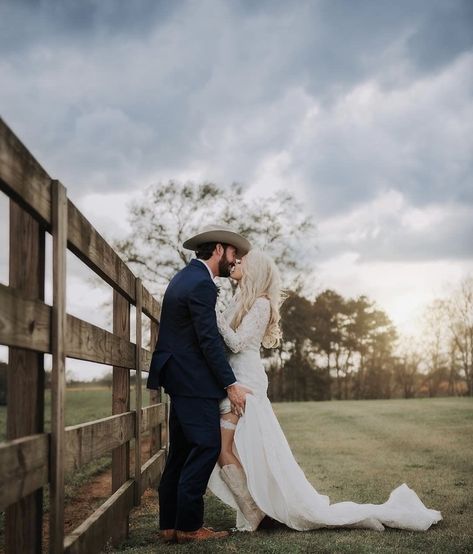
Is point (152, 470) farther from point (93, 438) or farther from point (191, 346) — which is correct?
point (93, 438)

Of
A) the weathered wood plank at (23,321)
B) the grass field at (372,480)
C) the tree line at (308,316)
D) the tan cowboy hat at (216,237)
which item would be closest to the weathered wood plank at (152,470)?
the grass field at (372,480)

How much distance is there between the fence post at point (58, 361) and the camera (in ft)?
8.38

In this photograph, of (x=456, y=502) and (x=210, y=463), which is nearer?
(x=210, y=463)

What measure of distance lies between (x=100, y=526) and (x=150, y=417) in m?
Result: 2.36

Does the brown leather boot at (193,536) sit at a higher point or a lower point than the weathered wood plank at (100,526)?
lower

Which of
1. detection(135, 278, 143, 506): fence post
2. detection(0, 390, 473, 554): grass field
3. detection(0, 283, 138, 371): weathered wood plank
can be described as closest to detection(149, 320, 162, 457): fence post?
detection(0, 390, 473, 554): grass field

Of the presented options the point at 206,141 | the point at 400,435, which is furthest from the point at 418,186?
the point at 400,435

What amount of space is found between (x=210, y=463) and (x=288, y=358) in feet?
142

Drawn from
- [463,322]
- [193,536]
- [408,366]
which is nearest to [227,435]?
[193,536]

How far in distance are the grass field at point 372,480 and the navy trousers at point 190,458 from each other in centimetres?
21

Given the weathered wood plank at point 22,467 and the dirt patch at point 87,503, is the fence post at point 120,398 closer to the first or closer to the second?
the dirt patch at point 87,503

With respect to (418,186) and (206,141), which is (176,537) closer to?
(418,186)

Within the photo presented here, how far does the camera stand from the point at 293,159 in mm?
24125

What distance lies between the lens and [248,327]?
4562 millimetres
